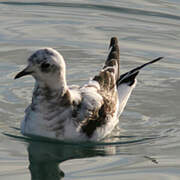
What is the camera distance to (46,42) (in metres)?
17.0

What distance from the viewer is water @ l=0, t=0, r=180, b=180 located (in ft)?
34.1

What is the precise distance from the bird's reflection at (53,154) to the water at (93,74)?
0.01m

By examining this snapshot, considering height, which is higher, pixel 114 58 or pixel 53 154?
pixel 114 58

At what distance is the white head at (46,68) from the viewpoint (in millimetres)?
10680

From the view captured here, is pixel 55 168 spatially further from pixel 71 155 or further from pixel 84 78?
pixel 84 78

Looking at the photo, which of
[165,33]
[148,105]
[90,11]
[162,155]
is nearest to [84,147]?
[162,155]

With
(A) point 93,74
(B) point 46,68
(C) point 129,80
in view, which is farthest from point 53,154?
(A) point 93,74

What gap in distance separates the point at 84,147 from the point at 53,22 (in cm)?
809

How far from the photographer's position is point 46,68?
10.7 metres

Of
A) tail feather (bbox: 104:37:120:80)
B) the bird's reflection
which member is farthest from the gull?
tail feather (bbox: 104:37:120:80)

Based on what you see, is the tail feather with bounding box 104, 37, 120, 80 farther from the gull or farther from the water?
the gull

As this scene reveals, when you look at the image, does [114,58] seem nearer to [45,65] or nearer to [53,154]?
[45,65]

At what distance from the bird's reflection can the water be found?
1 centimetres

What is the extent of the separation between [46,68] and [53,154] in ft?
4.47
